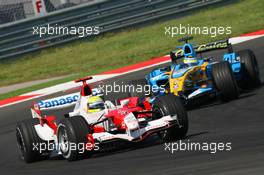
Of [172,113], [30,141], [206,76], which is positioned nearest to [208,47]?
[206,76]

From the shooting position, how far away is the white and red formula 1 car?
10.1m

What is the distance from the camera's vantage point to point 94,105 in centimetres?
1106

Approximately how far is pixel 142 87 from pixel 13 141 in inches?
105

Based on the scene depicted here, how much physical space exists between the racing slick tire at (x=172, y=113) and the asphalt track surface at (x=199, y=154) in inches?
6.0

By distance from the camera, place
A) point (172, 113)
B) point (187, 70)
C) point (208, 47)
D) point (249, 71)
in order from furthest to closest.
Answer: point (208, 47) < point (249, 71) < point (187, 70) < point (172, 113)

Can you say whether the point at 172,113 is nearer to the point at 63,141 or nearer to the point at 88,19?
the point at 63,141

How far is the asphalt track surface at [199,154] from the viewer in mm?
8000

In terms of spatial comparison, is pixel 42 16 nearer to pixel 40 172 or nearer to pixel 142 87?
pixel 142 87

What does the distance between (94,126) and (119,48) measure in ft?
47.3

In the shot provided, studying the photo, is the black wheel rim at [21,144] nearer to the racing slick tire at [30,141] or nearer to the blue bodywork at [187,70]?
the racing slick tire at [30,141]

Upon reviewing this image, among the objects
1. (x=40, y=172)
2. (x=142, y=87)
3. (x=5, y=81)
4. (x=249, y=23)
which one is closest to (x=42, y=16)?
(x=5, y=81)

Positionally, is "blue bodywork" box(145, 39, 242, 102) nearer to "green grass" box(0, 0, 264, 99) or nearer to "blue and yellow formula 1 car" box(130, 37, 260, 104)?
"blue and yellow formula 1 car" box(130, 37, 260, 104)

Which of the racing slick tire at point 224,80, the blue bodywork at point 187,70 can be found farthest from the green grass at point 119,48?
the racing slick tire at point 224,80

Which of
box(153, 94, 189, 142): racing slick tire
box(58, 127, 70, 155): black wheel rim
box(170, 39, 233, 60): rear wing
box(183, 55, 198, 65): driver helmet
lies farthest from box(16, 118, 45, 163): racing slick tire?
box(170, 39, 233, 60): rear wing
